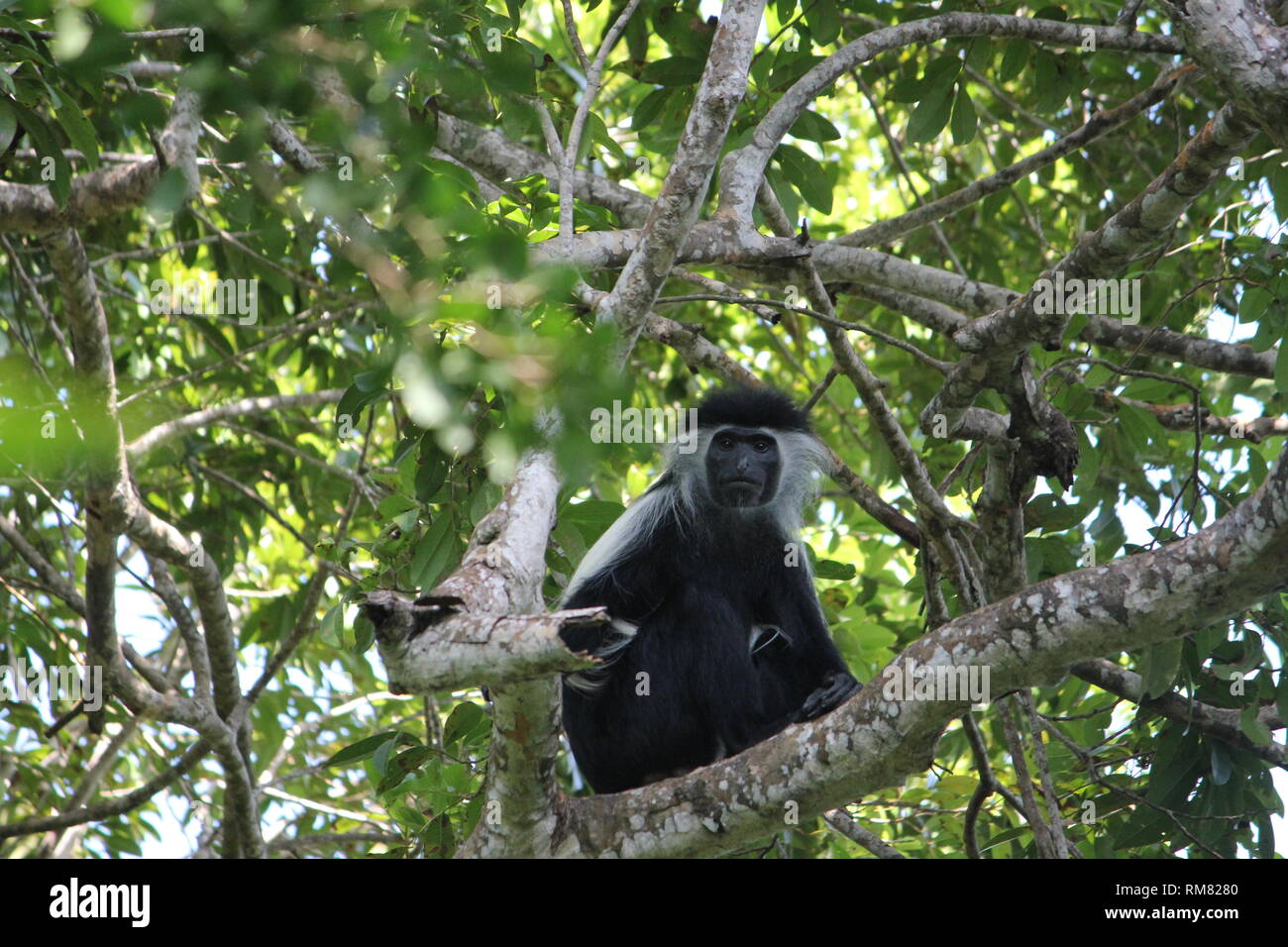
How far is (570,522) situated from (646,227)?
4.14ft

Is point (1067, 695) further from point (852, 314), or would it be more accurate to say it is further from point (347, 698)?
point (347, 698)

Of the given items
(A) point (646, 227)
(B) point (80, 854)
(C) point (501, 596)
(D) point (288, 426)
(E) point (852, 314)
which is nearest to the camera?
(C) point (501, 596)

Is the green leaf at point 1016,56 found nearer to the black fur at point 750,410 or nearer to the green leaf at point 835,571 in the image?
the black fur at point 750,410

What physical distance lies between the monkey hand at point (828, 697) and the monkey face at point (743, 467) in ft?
A: 2.68

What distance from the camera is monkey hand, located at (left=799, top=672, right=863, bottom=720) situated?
3.94 metres

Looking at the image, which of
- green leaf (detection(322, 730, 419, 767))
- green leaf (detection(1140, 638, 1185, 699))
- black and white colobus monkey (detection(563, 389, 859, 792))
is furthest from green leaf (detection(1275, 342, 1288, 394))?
green leaf (detection(322, 730, 419, 767))

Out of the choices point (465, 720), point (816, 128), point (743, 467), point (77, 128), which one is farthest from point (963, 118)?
point (77, 128)

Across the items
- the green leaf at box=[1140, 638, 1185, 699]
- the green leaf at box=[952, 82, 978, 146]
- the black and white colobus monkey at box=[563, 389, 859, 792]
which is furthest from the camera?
the green leaf at box=[952, 82, 978, 146]

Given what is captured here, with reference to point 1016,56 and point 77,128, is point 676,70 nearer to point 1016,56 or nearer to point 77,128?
point 1016,56

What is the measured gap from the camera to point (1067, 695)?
4688mm

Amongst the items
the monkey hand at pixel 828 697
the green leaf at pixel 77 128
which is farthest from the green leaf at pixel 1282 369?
the green leaf at pixel 77 128

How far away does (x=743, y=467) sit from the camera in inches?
177

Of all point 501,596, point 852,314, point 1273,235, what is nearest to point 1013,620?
point 501,596

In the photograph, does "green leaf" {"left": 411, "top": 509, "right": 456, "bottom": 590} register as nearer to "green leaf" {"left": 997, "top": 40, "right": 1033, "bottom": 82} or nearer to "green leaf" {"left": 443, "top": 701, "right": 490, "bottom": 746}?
"green leaf" {"left": 443, "top": 701, "right": 490, "bottom": 746}
